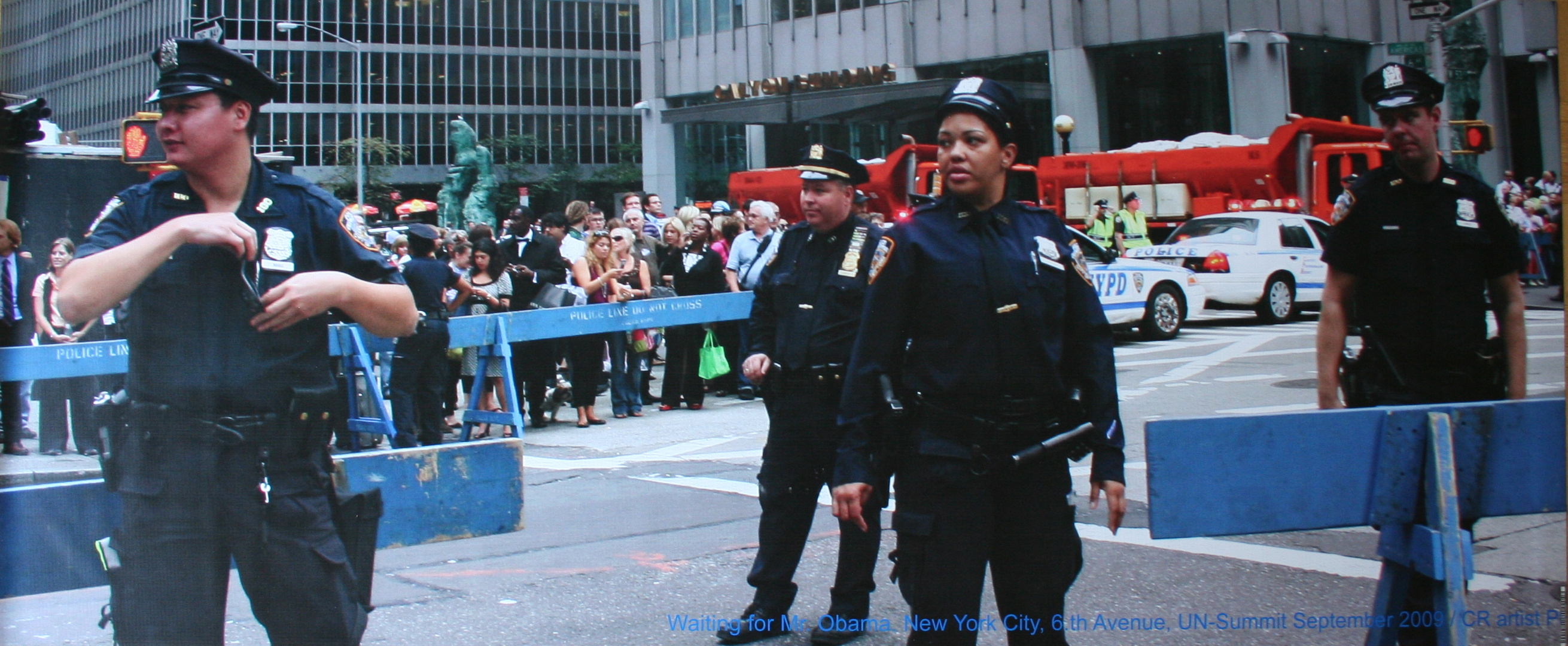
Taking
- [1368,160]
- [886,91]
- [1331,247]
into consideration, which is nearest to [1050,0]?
[886,91]

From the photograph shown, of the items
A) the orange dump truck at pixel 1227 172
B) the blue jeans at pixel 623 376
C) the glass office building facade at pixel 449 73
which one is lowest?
the blue jeans at pixel 623 376

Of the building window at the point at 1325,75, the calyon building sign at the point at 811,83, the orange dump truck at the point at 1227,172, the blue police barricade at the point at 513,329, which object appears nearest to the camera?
the blue police barricade at the point at 513,329

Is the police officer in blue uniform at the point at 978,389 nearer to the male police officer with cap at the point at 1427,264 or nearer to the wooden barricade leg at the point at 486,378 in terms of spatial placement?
the male police officer with cap at the point at 1427,264

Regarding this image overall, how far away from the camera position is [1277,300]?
19.2 metres

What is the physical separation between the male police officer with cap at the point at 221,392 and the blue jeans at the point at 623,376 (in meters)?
8.88

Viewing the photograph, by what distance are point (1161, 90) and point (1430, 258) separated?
3060 centimetres

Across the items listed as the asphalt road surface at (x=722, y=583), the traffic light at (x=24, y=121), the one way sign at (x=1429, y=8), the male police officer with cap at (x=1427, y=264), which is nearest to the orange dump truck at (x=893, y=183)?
the one way sign at (x=1429, y=8)

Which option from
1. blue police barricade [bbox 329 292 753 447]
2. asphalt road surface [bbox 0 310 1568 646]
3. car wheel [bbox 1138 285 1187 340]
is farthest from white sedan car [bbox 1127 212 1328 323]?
asphalt road surface [bbox 0 310 1568 646]

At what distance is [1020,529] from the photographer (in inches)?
132

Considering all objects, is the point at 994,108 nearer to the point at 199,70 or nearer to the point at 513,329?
the point at 199,70

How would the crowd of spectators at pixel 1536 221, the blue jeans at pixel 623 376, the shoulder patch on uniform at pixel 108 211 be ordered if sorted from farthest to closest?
the crowd of spectators at pixel 1536 221 < the blue jeans at pixel 623 376 < the shoulder patch on uniform at pixel 108 211

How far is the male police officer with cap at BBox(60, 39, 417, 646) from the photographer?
115 inches

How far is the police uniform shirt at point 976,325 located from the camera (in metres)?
3.32

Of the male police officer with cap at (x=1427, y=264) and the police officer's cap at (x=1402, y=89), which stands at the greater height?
the police officer's cap at (x=1402, y=89)
